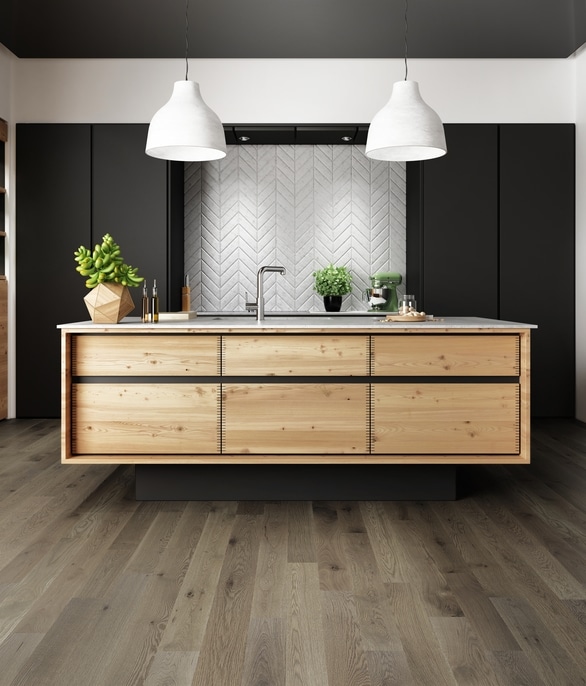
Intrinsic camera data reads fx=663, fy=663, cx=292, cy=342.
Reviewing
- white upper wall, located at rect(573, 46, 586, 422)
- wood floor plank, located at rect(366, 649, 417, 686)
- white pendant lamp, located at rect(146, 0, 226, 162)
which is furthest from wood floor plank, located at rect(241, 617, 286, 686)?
white upper wall, located at rect(573, 46, 586, 422)

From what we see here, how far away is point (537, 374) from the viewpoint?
5.49 m

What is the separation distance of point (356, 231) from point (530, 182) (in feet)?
5.07

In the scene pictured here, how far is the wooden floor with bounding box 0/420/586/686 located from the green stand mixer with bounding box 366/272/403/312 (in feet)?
Result: 8.09

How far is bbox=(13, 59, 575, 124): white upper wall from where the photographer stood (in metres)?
5.45

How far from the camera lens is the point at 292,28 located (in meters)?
5.27

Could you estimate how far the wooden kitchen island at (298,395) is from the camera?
3207 millimetres

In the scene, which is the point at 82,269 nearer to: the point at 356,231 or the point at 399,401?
the point at 399,401

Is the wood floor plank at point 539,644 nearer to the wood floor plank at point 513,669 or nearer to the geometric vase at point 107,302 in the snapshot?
the wood floor plank at point 513,669

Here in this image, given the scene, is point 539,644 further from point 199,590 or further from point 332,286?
point 332,286

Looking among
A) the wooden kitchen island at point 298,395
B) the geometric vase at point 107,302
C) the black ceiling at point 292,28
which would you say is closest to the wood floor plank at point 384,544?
the wooden kitchen island at point 298,395

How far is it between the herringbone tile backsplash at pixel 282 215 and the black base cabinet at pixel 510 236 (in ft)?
2.09

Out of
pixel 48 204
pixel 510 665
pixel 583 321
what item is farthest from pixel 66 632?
pixel 583 321

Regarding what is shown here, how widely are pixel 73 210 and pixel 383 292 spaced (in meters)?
2.68

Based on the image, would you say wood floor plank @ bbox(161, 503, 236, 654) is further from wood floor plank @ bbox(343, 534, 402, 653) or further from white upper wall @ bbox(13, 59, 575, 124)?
white upper wall @ bbox(13, 59, 575, 124)
